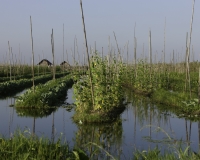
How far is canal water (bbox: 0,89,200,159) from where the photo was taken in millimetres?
7828

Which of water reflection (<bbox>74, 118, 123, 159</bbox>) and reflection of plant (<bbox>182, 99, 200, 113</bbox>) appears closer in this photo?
water reflection (<bbox>74, 118, 123, 159</bbox>)

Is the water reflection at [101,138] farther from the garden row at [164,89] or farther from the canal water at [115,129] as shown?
the garden row at [164,89]

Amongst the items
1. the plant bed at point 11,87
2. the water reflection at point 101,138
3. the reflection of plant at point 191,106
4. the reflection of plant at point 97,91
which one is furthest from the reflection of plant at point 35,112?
the plant bed at point 11,87

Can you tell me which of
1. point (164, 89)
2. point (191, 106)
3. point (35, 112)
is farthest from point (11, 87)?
point (191, 106)

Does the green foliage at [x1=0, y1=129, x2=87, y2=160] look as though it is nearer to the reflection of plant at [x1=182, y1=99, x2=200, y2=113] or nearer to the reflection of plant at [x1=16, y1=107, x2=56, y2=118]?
the reflection of plant at [x1=16, y1=107, x2=56, y2=118]

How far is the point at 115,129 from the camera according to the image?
1018 centimetres

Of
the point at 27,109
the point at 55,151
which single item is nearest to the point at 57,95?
the point at 27,109

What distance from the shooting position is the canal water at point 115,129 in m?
7.83

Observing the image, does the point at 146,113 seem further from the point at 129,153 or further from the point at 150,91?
the point at 150,91

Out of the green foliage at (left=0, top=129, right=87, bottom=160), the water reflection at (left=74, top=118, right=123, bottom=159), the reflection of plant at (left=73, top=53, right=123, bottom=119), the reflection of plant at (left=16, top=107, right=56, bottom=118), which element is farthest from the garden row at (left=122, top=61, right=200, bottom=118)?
the green foliage at (left=0, top=129, right=87, bottom=160)

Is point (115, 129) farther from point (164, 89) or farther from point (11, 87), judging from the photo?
point (11, 87)

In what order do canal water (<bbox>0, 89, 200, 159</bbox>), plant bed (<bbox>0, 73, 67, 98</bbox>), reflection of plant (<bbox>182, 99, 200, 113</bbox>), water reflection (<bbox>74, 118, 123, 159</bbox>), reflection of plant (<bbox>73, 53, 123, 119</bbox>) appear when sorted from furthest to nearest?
plant bed (<bbox>0, 73, 67, 98</bbox>) < reflection of plant (<bbox>182, 99, 200, 113</bbox>) < reflection of plant (<bbox>73, 53, 123, 119</bbox>) < canal water (<bbox>0, 89, 200, 159</bbox>) < water reflection (<bbox>74, 118, 123, 159</bbox>)

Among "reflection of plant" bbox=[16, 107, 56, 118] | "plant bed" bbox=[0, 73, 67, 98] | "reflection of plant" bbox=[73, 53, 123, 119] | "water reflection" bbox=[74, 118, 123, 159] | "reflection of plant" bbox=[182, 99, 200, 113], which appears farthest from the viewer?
"plant bed" bbox=[0, 73, 67, 98]

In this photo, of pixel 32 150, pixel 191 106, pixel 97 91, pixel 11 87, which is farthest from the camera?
pixel 11 87
